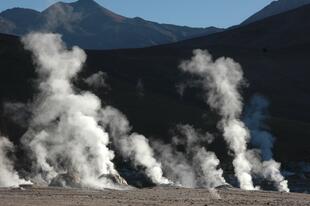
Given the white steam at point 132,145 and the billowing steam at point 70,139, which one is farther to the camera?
the white steam at point 132,145

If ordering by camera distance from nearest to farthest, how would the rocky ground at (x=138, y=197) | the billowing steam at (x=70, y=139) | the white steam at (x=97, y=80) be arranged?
the rocky ground at (x=138, y=197) → the billowing steam at (x=70, y=139) → the white steam at (x=97, y=80)

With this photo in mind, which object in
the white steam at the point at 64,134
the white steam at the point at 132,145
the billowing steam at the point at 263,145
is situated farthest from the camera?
the billowing steam at the point at 263,145

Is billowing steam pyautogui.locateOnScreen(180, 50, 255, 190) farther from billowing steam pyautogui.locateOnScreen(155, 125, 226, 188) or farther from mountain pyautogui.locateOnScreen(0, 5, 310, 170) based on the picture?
billowing steam pyautogui.locateOnScreen(155, 125, 226, 188)

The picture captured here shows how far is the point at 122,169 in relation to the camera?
246 feet

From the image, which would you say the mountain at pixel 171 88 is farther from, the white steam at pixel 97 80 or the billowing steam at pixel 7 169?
the billowing steam at pixel 7 169

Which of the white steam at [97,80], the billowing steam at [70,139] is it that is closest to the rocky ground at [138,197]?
the billowing steam at [70,139]

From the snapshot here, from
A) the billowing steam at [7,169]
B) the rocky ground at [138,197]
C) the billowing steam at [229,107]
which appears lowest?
the rocky ground at [138,197]

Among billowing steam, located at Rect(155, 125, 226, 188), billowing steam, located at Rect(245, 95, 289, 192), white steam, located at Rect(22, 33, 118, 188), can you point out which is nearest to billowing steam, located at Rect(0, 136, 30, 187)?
white steam, located at Rect(22, 33, 118, 188)

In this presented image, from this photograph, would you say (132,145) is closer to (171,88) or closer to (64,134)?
(64,134)

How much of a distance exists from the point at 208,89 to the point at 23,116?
43435mm

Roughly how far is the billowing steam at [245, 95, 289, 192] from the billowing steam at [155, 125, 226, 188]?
192 inches

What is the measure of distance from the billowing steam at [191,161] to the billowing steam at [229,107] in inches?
90.1

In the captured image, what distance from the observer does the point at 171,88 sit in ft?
440

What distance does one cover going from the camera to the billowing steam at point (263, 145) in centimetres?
7369
